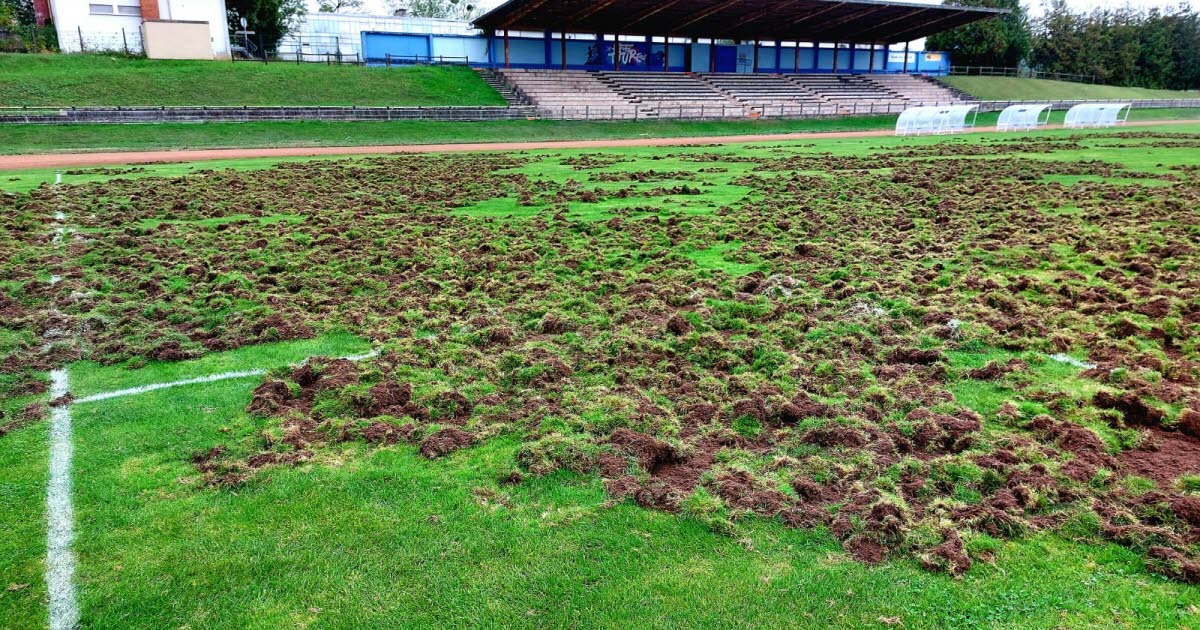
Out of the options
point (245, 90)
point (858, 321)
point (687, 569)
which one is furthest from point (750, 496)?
point (245, 90)

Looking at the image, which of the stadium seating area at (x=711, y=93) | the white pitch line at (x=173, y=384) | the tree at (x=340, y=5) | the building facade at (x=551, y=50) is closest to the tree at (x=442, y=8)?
the tree at (x=340, y=5)

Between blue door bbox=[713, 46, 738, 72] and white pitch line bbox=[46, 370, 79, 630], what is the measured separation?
57148 millimetres

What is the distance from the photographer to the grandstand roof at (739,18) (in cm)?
4353

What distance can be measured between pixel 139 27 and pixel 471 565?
168ft

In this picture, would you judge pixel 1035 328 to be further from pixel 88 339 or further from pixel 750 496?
pixel 88 339

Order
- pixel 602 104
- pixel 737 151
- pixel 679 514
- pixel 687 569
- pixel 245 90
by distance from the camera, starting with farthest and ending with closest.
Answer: pixel 602 104 → pixel 245 90 → pixel 737 151 → pixel 679 514 → pixel 687 569

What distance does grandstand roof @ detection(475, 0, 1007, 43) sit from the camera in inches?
1714

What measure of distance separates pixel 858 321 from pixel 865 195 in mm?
8323

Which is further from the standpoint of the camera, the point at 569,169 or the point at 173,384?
the point at 569,169

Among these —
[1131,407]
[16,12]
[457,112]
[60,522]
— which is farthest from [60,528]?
[16,12]

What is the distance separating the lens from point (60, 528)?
389 cm

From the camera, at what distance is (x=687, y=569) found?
350 cm

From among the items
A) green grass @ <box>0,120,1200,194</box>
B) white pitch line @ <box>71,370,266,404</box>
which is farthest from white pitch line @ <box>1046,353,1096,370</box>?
green grass @ <box>0,120,1200,194</box>

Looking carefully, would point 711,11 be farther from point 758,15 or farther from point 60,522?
point 60,522
